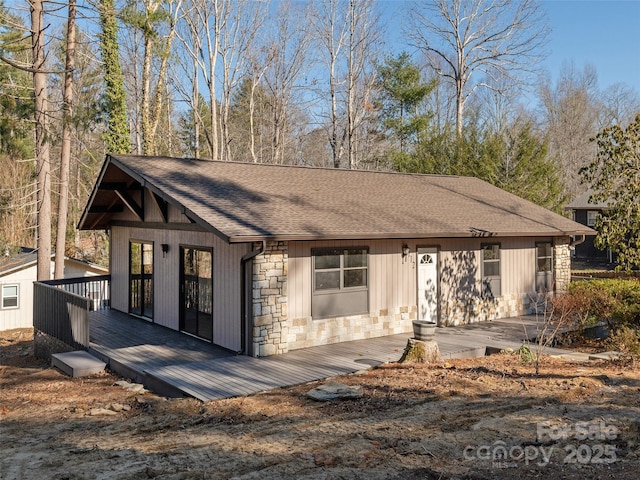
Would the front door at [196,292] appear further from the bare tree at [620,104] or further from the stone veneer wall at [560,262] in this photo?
the bare tree at [620,104]

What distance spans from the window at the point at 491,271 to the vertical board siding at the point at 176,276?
6585 millimetres

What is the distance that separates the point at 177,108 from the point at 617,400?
3222cm

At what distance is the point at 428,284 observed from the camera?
41.3 feet

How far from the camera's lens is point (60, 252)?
17.8 meters

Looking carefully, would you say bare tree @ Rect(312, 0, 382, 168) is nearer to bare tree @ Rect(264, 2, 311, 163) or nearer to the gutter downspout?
bare tree @ Rect(264, 2, 311, 163)

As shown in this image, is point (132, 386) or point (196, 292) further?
point (196, 292)

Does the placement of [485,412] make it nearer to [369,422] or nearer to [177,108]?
[369,422]

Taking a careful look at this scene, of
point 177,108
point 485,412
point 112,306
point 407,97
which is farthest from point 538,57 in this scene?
point 485,412

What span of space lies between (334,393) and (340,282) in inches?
151

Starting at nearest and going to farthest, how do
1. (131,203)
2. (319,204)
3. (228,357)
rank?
1. (228,357)
2. (319,204)
3. (131,203)

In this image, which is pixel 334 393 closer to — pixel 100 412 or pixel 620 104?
pixel 100 412

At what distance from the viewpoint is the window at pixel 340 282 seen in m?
10.8

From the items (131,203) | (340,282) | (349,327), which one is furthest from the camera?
(131,203)

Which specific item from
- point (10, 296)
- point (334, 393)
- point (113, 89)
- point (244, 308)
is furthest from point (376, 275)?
point (10, 296)
